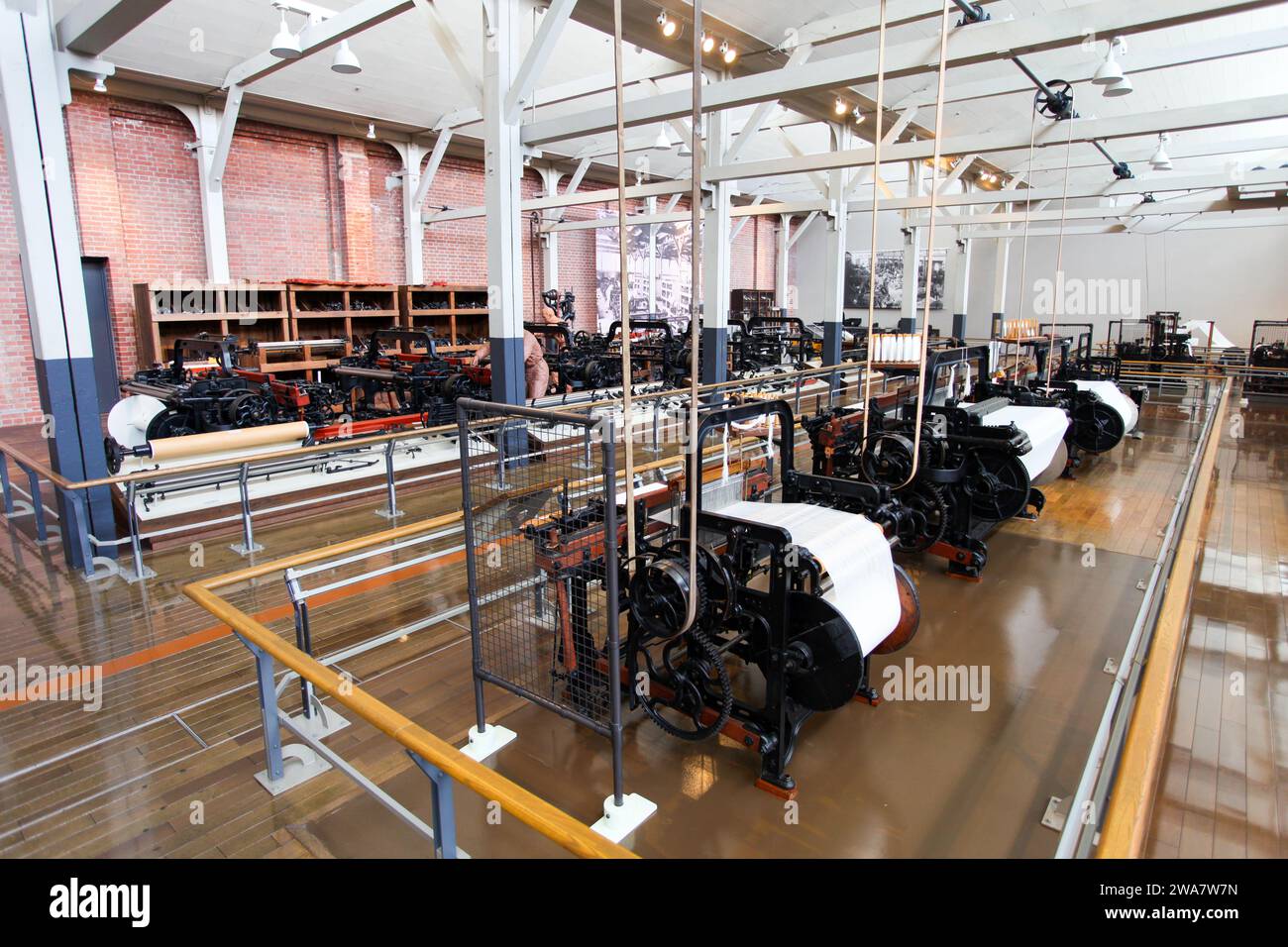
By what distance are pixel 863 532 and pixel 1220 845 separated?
5.78ft

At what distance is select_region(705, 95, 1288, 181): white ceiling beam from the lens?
646 centimetres

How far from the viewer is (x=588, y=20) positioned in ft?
28.2

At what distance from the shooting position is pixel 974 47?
545cm

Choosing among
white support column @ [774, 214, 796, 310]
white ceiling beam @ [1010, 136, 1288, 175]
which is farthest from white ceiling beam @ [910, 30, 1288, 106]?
white support column @ [774, 214, 796, 310]

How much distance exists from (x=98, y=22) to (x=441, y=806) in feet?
19.9

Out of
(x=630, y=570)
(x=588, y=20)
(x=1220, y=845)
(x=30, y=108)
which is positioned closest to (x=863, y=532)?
(x=630, y=570)

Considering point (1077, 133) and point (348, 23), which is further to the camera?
point (1077, 133)

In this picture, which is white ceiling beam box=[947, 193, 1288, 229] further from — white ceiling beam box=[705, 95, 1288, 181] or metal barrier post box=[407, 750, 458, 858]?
metal barrier post box=[407, 750, 458, 858]

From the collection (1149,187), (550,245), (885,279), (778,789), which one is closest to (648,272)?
(550,245)

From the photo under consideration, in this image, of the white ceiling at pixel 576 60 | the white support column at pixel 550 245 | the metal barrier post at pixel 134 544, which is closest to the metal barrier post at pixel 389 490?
the metal barrier post at pixel 134 544

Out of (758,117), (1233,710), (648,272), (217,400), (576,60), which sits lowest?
(1233,710)

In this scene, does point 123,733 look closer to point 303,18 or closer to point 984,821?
point 984,821

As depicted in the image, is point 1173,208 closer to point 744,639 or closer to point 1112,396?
point 1112,396

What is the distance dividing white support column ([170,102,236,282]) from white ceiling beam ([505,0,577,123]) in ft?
23.6
